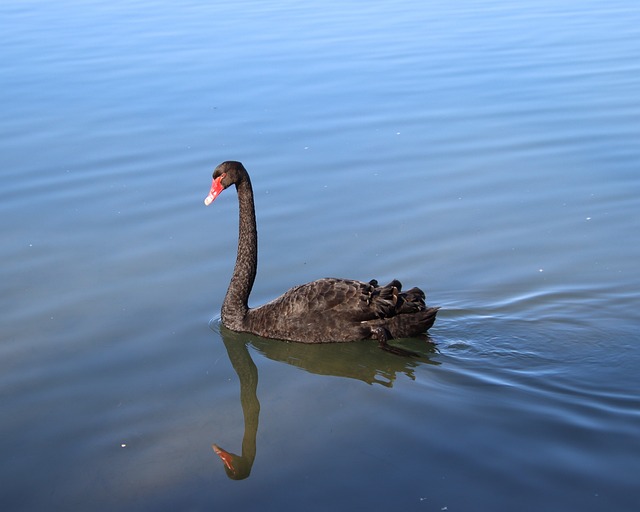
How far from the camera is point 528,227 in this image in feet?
25.3

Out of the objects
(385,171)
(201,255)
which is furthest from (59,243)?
(385,171)

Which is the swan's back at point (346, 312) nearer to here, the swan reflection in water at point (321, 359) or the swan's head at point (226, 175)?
the swan reflection in water at point (321, 359)

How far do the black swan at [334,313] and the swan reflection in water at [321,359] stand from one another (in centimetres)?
5

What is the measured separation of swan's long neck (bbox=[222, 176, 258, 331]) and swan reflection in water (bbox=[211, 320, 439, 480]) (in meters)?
0.11

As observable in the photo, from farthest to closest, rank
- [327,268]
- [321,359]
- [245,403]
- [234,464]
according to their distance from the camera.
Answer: [327,268]
[321,359]
[245,403]
[234,464]

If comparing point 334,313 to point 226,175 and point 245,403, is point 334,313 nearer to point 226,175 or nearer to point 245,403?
point 245,403

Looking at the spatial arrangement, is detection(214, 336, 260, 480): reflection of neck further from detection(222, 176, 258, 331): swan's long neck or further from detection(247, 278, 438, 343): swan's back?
detection(247, 278, 438, 343): swan's back

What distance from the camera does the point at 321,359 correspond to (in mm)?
6012

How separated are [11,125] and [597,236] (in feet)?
21.0

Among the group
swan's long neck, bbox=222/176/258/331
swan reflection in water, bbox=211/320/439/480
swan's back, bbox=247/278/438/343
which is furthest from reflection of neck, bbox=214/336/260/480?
swan's back, bbox=247/278/438/343

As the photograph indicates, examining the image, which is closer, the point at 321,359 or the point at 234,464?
the point at 234,464

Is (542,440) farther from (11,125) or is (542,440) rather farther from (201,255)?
(11,125)

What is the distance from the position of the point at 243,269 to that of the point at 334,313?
792 mm

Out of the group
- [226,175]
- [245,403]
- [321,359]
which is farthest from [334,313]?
[226,175]
